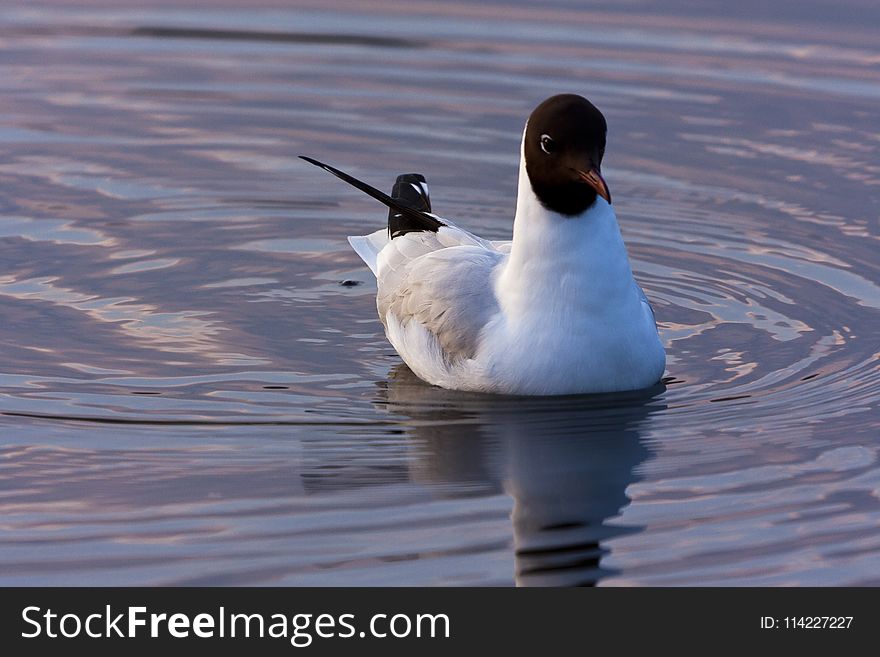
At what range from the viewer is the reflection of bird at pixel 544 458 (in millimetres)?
5895

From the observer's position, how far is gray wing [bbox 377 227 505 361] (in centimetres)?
739

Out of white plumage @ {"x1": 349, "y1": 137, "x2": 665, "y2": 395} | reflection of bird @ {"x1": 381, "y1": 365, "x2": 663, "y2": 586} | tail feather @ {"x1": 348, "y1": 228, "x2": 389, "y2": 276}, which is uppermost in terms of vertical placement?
tail feather @ {"x1": 348, "y1": 228, "x2": 389, "y2": 276}

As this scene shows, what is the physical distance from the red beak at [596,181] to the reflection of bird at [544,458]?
Result: 106 centimetres

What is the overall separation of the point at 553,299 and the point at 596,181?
0.67 metres

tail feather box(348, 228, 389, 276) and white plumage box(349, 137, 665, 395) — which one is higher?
tail feather box(348, 228, 389, 276)

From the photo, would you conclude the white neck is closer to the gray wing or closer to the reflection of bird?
the gray wing

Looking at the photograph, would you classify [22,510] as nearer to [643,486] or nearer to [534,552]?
[534,552]

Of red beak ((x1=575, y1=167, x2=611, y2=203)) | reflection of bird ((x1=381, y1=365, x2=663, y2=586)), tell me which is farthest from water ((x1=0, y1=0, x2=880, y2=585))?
red beak ((x1=575, y1=167, x2=611, y2=203))

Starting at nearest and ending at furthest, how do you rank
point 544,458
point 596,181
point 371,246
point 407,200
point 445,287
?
point 596,181 → point 544,458 → point 445,287 → point 407,200 → point 371,246

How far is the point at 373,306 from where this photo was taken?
8.98 metres

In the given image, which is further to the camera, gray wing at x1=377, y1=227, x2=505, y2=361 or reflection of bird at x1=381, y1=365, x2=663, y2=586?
gray wing at x1=377, y1=227, x2=505, y2=361

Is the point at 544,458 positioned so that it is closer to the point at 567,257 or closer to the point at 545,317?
the point at 545,317

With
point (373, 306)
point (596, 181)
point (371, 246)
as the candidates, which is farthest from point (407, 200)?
point (596, 181)

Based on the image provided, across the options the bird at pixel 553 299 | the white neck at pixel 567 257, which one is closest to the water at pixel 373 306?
the bird at pixel 553 299
